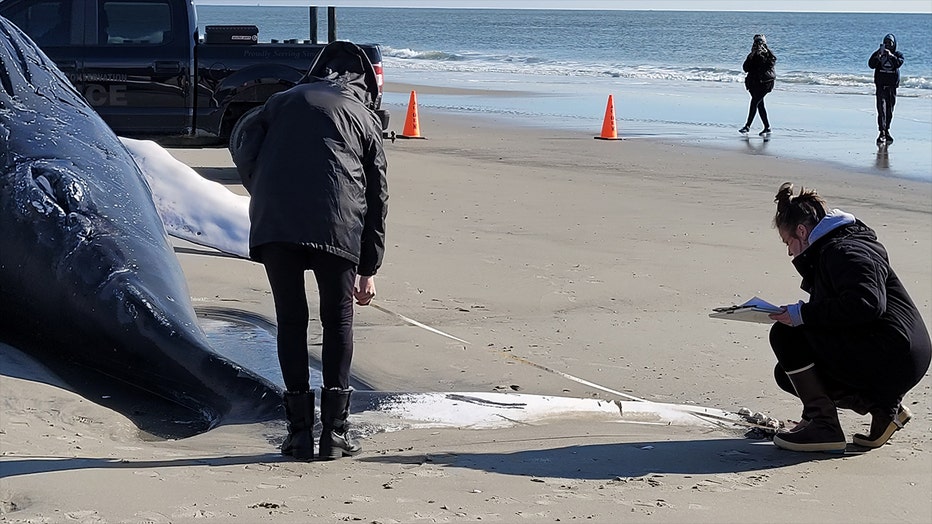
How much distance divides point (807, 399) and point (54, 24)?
1036 cm

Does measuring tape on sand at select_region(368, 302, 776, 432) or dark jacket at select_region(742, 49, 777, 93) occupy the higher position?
dark jacket at select_region(742, 49, 777, 93)

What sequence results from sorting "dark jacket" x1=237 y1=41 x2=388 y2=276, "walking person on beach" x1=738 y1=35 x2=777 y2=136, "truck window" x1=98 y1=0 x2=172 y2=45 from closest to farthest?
1. "dark jacket" x1=237 y1=41 x2=388 y2=276
2. "truck window" x1=98 y1=0 x2=172 y2=45
3. "walking person on beach" x1=738 y1=35 x2=777 y2=136

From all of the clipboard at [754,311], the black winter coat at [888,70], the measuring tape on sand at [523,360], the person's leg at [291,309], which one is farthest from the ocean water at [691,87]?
the person's leg at [291,309]

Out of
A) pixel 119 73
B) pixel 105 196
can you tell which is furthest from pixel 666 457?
pixel 119 73

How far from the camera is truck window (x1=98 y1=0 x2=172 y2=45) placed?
12828mm

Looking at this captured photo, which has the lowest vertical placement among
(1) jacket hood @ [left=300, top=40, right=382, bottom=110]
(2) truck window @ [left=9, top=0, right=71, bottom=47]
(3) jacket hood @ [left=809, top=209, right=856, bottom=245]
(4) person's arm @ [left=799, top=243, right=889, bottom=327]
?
(4) person's arm @ [left=799, top=243, right=889, bottom=327]

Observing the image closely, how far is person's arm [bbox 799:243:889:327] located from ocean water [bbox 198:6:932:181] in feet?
36.9

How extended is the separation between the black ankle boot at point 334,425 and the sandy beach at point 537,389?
0.06m

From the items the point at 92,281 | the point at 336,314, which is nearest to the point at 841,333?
the point at 336,314

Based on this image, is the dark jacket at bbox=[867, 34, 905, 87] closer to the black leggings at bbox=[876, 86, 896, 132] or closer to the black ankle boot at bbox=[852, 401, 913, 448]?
the black leggings at bbox=[876, 86, 896, 132]

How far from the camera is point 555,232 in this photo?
10.4m

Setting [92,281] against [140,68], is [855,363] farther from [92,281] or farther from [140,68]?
[140,68]

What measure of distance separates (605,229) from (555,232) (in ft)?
1.72

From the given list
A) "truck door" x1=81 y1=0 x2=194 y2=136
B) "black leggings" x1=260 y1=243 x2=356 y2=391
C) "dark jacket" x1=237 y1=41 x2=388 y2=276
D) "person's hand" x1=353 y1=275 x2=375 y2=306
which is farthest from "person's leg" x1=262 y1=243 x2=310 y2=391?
"truck door" x1=81 y1=0 x2=194 y2=136
